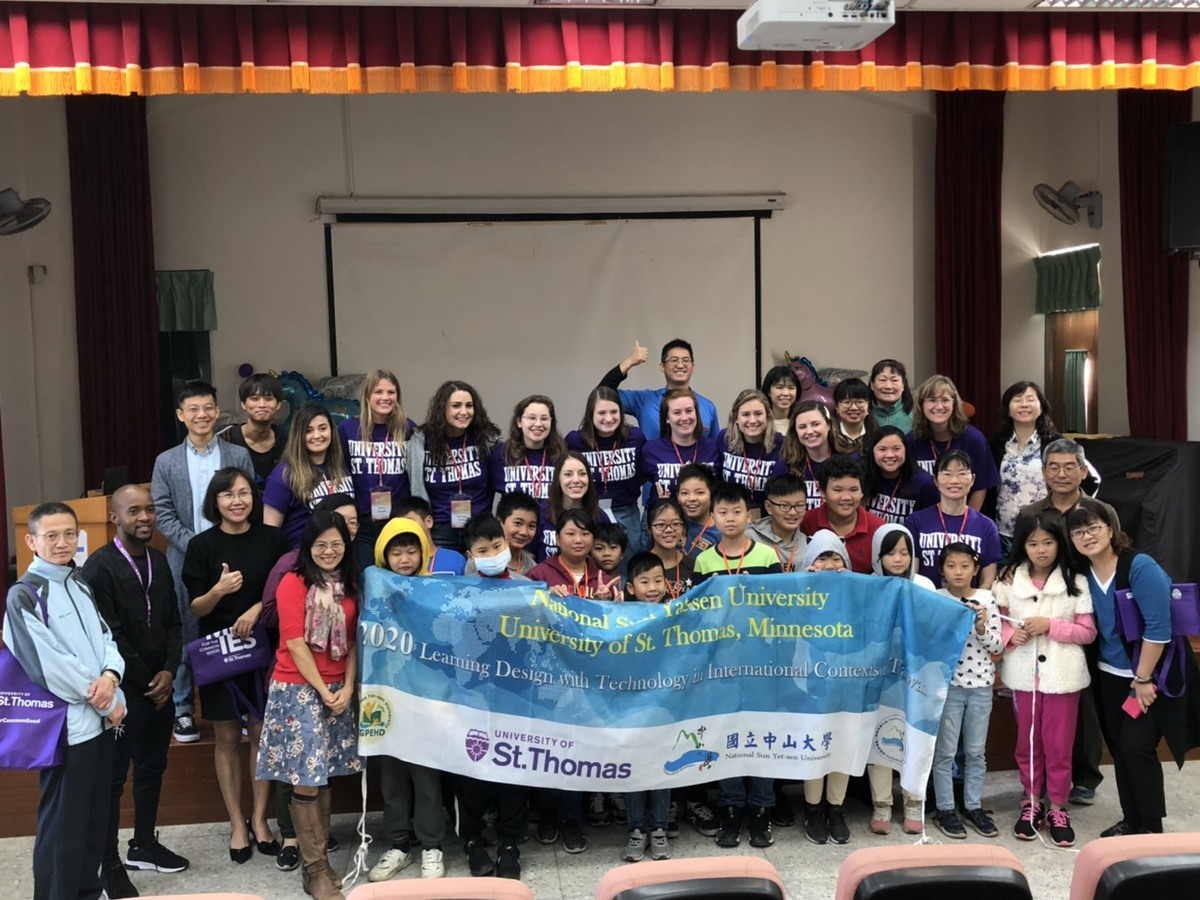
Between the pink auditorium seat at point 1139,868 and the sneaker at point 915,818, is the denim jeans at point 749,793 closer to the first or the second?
the sneaker at point 915,818

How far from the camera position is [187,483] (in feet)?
14.2

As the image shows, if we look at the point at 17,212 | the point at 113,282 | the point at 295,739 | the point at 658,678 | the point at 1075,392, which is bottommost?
the point at 295,739

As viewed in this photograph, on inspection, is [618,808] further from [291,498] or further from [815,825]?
[291,498]

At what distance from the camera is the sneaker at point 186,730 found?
170 inches

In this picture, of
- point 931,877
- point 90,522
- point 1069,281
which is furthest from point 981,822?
point 1069,281

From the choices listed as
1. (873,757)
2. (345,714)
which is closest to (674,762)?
(873,757)

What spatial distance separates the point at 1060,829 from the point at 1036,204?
631 centimetres

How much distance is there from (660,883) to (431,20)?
3.60 metres

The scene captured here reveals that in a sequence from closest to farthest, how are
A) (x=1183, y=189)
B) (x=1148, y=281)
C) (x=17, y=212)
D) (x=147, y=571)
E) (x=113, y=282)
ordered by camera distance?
(x=147, y=571), (x=1183, y=189), (x=17, y=212), (x=1148, y=281), (x=113, y=282)

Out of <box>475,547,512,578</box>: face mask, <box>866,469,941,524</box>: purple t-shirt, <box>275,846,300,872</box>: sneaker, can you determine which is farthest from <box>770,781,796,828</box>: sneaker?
<box>275,846,300,872</box>: sneaker

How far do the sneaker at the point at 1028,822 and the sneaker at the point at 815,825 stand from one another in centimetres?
70

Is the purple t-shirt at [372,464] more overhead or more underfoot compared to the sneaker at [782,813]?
more overhead

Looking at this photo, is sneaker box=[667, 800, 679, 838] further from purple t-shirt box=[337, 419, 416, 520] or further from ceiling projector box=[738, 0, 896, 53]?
ceiling projector box=[738, 0, 896, 53]

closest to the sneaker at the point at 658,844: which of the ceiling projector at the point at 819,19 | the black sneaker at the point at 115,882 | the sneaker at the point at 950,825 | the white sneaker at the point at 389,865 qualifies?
the white sneaker at the point at 389,865
